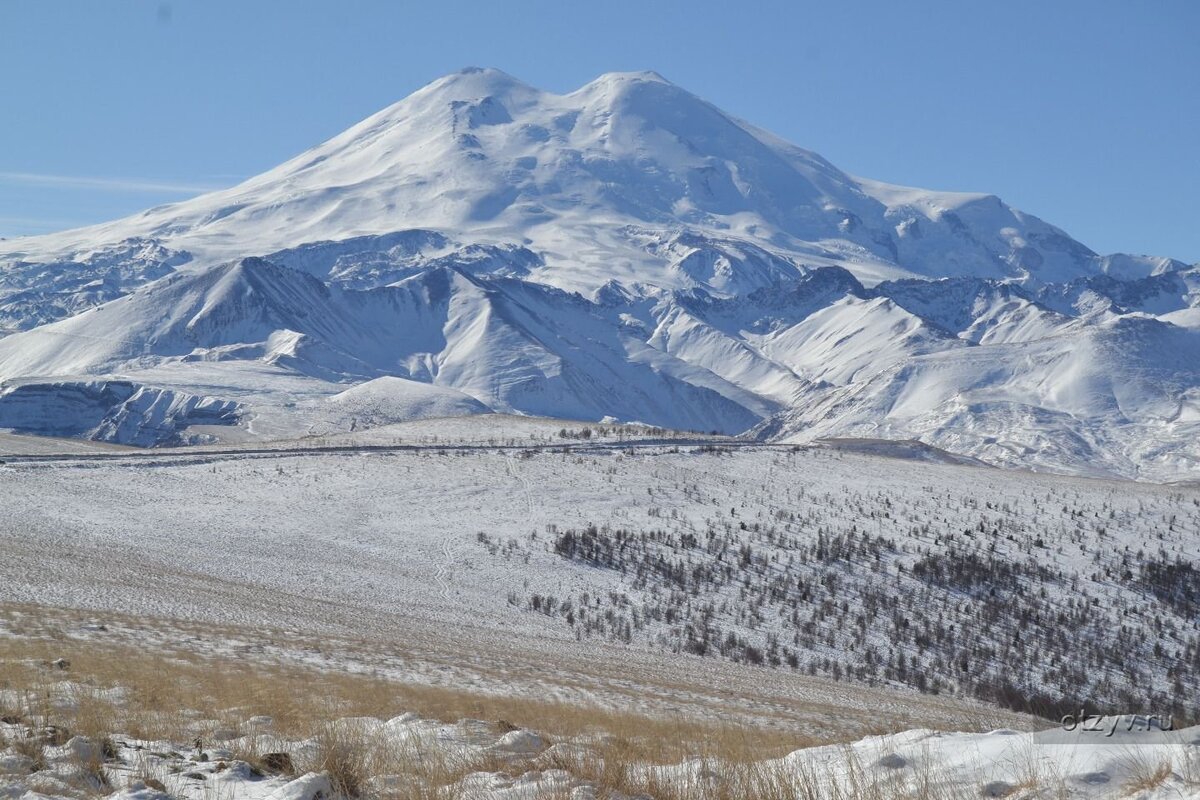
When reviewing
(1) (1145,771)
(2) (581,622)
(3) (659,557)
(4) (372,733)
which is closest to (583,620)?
(2) (581,622)

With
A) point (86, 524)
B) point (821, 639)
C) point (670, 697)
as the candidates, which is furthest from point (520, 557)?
point (670, 697)

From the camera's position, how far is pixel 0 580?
22609mm

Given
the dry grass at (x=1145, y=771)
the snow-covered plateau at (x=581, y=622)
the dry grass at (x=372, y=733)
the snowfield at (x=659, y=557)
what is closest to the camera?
the dry grass at (x=1145, y=771)

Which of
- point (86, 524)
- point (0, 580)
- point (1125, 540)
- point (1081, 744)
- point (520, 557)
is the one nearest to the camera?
point (1081, 744)

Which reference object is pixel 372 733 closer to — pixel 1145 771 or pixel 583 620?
pixel 1145 771

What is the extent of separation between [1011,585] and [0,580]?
2895 cm

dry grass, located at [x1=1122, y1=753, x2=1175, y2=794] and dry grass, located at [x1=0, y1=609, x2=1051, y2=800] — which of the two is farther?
dry grass, located at [x1=0, y1=609, x2=1051, y2=800]

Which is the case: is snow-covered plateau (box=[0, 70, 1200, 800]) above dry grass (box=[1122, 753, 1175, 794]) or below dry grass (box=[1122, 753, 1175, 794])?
below

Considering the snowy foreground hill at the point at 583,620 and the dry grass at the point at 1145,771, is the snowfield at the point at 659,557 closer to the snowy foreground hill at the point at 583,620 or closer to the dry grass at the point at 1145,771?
the snowy foreground hill at the point at 583,620

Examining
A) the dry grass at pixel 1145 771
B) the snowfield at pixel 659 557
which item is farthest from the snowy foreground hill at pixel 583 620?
the snowfield at pixel 659 557

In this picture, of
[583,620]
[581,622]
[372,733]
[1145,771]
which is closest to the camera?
[1145,771]

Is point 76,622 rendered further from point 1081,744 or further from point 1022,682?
point 1022,682

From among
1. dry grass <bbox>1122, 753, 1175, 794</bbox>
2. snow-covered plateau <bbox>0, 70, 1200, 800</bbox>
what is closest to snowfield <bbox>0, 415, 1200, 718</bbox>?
snow-covered plateau <bbox>0, 70, 1200, 800</bbox>

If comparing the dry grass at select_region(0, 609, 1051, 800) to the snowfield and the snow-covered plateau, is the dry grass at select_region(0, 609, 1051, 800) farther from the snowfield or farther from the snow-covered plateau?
the snowfield
